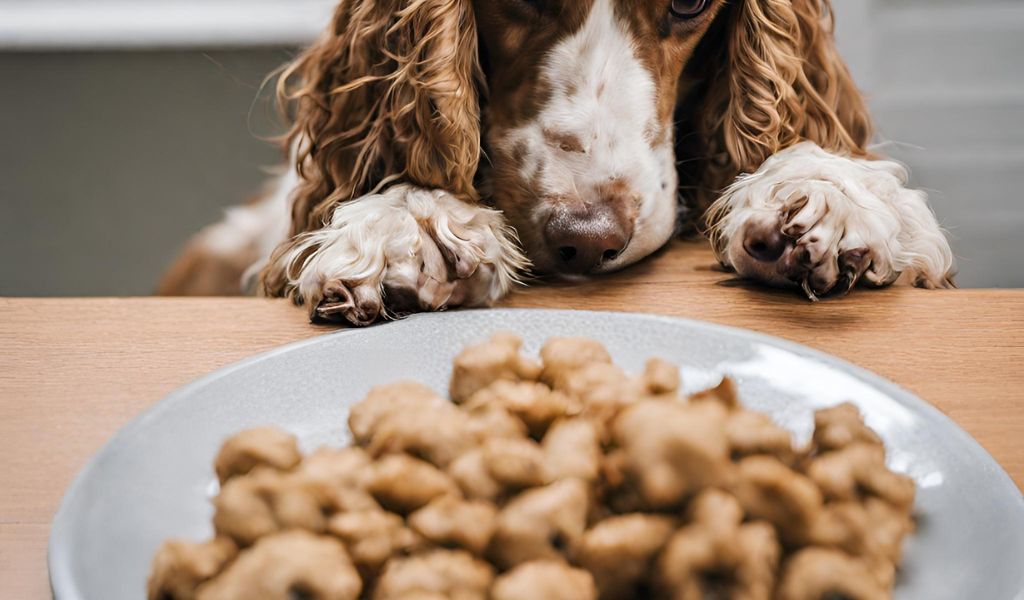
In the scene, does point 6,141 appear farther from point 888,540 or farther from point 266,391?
point 888,540

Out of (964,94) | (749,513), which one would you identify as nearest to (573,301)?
(749,513)

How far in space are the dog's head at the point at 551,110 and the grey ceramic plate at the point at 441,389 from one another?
10.8 inches

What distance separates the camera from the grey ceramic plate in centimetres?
57

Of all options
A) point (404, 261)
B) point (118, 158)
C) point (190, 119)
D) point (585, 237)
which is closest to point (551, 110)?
point (585, 237)

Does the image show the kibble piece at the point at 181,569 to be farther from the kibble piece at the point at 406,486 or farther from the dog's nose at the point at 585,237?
the dog's nose at the point at 585,237

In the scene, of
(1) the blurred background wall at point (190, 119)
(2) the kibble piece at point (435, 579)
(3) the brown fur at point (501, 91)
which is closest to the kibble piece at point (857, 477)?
(2) the kibble piece at point (435, 579)

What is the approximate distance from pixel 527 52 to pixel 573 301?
1.14 ft

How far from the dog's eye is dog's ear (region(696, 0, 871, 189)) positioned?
0.10 metres

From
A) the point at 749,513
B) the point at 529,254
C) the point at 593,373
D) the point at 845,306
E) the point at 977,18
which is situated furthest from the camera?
the point at 977,18

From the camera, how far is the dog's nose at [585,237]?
3.64 ft

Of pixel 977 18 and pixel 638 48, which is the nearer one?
pixel 638 48

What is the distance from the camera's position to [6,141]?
8.02ft

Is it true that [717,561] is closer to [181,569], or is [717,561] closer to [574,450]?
[574,450]

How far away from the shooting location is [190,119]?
95.9 inches
